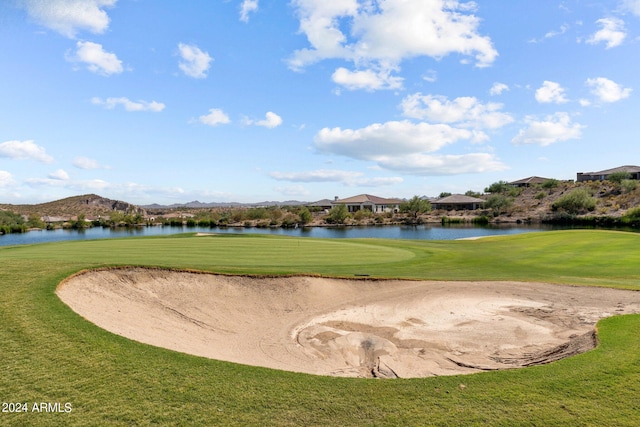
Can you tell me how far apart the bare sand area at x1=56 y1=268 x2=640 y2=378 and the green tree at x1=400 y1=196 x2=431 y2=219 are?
85.7 m

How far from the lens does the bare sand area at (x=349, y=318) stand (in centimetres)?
739

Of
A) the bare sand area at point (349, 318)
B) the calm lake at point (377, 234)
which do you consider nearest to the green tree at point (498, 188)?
the calm lake at point (377, 234)

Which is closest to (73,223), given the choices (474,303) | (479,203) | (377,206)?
(377,206)

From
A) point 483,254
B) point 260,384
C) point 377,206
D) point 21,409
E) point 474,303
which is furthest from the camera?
point 377,206

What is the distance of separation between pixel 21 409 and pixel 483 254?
21.8 meters

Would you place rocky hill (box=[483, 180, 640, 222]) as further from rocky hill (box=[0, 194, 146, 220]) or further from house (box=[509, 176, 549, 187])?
rocky hill (box=[0, 194, 146, 220])

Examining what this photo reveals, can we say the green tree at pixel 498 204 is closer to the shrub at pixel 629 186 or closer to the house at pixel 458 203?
the house at pixel 458 203

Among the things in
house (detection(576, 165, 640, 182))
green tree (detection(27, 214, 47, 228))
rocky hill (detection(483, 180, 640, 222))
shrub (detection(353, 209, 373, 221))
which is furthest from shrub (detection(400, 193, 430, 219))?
green tree (detection(27, 214, 47, 228))

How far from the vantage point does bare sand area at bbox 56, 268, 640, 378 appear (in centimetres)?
739

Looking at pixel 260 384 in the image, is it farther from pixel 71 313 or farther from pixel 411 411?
pixel 71 313

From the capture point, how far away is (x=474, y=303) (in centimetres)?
1113

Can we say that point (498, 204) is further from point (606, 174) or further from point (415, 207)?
point (606, 174)

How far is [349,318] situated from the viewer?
10141 mm

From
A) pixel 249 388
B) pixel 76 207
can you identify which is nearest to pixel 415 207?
pixel 249 388
